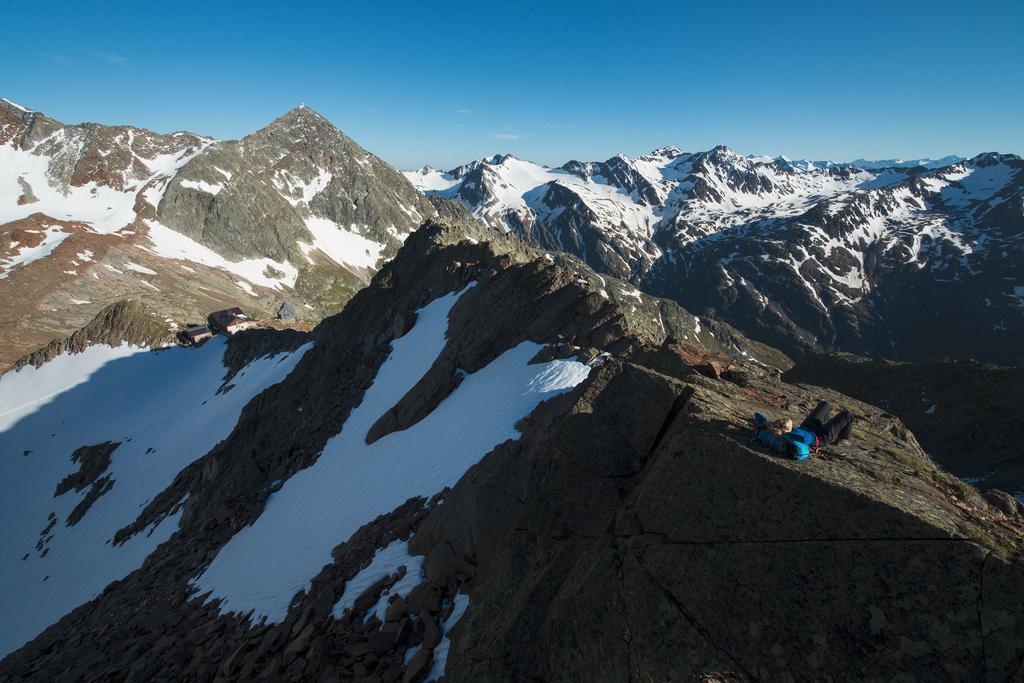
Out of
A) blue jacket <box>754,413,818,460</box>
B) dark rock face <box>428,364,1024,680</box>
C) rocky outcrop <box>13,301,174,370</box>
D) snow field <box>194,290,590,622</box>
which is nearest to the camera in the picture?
dark rock face <box>428,364,1024,680</box>

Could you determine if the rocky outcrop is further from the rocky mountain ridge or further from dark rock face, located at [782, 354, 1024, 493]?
dark rock face, located at [782, 354, 1024, 493]

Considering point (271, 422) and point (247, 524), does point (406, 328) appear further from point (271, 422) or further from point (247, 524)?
point (247, 524)

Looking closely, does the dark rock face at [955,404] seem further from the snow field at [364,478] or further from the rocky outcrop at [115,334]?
the rocky outcrop at [115,334]

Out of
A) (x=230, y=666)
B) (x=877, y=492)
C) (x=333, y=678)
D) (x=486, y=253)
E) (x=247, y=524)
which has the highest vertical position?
(x=486, y=253)

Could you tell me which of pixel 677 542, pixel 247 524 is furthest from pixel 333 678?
pixel 247 524

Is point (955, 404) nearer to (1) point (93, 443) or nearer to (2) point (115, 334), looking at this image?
(1) point (93, 443)

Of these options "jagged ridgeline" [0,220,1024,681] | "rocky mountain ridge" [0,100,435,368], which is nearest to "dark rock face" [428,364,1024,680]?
"jagged ridgeline" [0,220,1024,681]
